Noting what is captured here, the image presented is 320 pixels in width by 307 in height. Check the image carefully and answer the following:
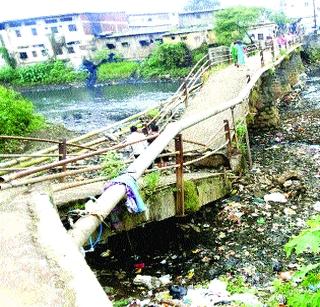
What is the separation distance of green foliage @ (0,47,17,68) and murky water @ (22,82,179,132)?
7.12 m

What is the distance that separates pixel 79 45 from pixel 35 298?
147ft

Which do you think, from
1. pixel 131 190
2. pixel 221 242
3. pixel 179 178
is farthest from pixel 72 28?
pixel 131 190

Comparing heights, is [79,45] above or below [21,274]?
above

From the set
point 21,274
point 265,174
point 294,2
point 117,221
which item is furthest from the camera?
point 294,2

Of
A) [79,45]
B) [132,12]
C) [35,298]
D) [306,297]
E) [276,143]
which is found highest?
[132,12]

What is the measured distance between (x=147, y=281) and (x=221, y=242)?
4.85 feet

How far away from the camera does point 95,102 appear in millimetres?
28812

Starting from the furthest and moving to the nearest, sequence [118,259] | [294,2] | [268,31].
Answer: [294,2]
[268,31]
[118,259]

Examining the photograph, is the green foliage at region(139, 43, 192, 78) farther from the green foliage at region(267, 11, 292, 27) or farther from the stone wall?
the stone wall

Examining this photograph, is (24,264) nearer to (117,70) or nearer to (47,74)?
(117,70)

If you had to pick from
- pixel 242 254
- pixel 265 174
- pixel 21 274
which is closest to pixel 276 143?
pixel 265 174

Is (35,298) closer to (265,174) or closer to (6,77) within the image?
(265,174)

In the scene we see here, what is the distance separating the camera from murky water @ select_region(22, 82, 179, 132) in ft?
71.7

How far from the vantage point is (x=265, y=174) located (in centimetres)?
845
